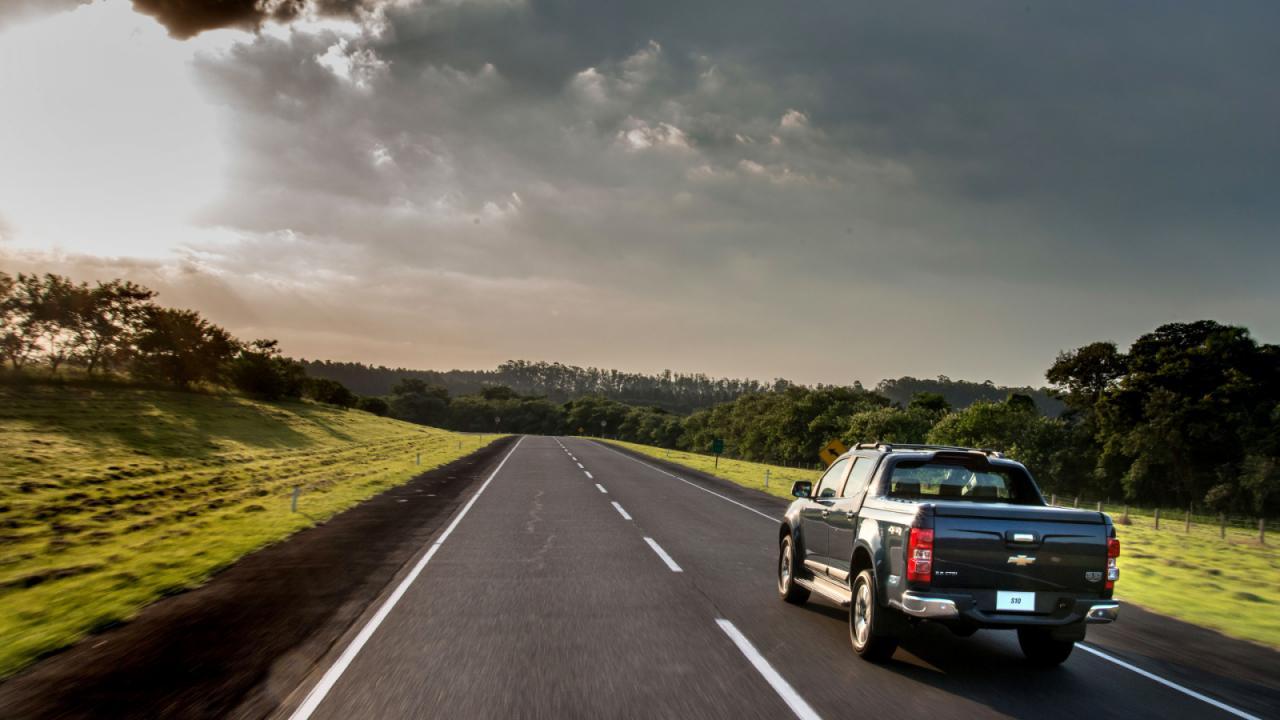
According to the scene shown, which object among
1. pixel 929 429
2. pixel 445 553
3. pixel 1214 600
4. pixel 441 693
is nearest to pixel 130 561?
pixel 445 553

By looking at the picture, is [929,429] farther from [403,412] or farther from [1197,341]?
[403,412]

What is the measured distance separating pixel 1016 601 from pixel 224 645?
6429mm

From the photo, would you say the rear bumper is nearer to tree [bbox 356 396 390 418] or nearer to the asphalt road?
the asphalt road

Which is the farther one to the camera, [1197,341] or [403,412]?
[403,412]

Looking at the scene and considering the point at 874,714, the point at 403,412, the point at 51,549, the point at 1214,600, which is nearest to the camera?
the point at 874,714

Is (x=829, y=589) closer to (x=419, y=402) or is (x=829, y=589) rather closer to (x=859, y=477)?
(x=859, y=477)

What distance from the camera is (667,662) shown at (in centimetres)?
595

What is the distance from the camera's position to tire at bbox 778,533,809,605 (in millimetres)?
8477

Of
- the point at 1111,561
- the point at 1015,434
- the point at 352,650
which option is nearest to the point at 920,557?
the point at 1111,561

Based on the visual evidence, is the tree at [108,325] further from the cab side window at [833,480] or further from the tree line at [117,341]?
the cab side window at [833,480]

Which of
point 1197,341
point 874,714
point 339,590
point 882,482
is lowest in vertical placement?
point 339,590

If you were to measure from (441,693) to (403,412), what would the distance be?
15647cm

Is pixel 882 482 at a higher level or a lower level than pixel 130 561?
higher

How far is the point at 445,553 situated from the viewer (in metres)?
11.5
